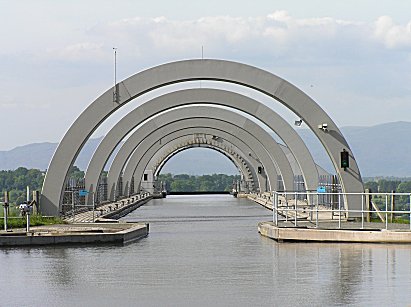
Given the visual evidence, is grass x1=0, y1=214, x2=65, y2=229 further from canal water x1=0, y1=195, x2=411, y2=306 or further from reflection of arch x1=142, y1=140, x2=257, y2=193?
reflection of arch x1=142, y1=140, x2=257, y2=193

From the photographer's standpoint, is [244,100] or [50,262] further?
[244,100]

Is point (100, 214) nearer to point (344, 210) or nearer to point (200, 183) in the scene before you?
point (344, 210)

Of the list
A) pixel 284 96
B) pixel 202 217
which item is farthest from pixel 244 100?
pixel 284 96

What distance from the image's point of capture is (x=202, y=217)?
3741 cm

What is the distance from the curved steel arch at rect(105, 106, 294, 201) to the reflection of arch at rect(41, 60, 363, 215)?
17.7m

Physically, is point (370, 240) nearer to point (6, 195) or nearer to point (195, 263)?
point (195, 263)

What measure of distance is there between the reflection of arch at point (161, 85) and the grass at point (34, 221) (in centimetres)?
134

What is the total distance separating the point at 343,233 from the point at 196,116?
28115 millimetres

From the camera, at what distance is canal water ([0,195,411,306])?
12789 millimetres

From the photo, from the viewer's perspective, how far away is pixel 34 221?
89.7 ft

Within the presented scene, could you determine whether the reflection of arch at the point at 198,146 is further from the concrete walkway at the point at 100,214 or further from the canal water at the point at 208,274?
the canal water at the point at 208,274

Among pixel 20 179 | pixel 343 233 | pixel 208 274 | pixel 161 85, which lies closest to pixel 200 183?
pixel 20 179

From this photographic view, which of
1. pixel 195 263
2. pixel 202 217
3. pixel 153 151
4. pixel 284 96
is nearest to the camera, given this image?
pixel 195 263

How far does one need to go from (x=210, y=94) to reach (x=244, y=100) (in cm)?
148
